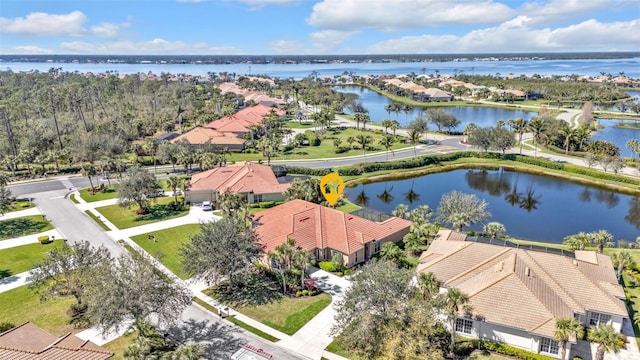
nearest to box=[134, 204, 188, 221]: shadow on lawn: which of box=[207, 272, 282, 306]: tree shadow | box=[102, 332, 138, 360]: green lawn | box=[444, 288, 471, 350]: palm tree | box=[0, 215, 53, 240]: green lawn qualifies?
box=[0, 215, 53, 240]: green lawn

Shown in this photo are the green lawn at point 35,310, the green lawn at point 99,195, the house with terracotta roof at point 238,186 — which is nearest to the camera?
the green lawn at point 35,310

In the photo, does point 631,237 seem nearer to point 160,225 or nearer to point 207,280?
point 207,280

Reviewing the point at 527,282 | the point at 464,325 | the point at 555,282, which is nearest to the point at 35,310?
the point at 464,325

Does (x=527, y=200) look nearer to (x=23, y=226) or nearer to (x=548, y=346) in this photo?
(x=548, y=346)

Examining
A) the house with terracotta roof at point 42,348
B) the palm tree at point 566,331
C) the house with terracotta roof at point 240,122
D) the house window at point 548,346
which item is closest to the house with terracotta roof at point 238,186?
the house with terracotta roof at point 42,348

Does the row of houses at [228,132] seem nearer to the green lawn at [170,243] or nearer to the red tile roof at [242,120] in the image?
the red tile roof at [242,120]

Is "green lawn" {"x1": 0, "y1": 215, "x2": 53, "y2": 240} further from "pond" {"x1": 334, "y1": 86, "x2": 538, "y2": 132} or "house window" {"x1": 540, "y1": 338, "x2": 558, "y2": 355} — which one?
"pond" {"x1": 334, "y1": 86, "x2": 538, "y2": 132}
